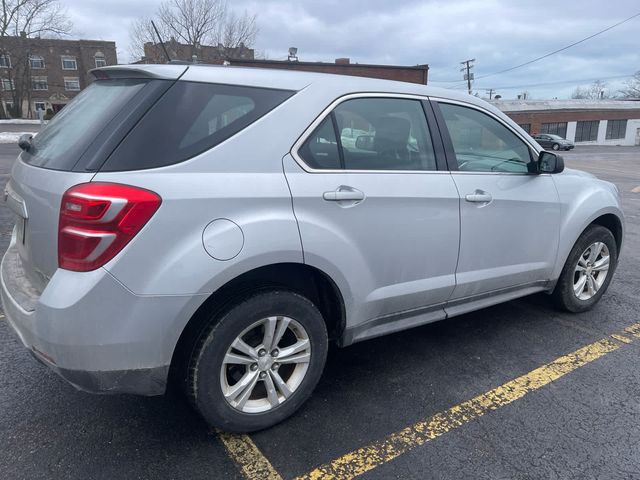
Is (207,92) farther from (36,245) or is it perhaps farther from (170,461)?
(170,461)

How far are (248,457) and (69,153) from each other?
1622 millimetres

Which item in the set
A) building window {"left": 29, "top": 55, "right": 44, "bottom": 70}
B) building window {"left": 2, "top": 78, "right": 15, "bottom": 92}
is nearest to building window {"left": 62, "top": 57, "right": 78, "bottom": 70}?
building window {"left": 29, "top": 55, "right": 44, "bottom": 70}

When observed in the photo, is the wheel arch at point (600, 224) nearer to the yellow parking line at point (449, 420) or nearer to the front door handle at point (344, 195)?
the yellow parking line at point (449, 420)

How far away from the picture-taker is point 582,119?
47812 mm

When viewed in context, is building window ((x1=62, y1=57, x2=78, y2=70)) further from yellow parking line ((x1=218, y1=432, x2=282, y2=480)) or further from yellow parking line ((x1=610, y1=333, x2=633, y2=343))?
yellow parking line ((x1=610, y1=333, x2=633, y2=343))

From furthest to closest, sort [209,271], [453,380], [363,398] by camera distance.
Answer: [453,380] → [363,398] → [209,271]

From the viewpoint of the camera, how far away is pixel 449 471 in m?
2.18

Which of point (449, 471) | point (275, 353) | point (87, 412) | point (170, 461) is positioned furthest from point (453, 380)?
point (87, 412)

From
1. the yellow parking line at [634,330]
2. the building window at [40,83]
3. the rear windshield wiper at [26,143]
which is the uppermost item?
the building window at [40,83]

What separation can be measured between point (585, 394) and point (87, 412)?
284cm

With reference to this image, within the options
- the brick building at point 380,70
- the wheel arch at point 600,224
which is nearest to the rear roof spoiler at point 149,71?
the wheel arch at point 600,224

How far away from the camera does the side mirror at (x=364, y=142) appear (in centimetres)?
264

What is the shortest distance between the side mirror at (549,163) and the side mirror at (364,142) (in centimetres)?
145

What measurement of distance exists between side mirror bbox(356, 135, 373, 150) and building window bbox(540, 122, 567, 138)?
49.3 metres
